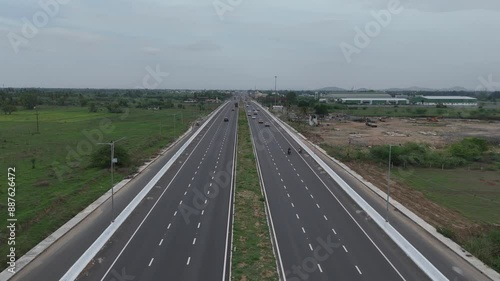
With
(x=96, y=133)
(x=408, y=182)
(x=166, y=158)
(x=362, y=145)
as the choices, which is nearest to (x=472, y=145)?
(x=362, y=145)

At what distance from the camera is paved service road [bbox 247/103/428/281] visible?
73.0 feet

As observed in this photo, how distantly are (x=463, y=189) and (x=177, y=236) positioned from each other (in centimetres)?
3268

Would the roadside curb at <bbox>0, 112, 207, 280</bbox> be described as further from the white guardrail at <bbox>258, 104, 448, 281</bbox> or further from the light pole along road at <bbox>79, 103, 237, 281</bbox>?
the white guardrail at <bbox>258, 104, 448, 281</bbox>

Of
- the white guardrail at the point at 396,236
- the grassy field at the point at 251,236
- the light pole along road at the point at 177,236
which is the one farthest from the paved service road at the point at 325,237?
the light pole along road at the point at 177,236

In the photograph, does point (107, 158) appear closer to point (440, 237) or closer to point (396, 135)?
point (440, 237)

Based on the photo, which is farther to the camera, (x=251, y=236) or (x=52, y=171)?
(x=52, y=171)

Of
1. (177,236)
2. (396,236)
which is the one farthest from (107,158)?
(396,236)

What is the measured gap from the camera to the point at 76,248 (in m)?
24.7

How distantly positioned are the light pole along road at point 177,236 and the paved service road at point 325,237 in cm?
364

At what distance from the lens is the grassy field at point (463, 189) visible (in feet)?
121

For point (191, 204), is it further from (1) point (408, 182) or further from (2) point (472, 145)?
(2) point (472, 145)

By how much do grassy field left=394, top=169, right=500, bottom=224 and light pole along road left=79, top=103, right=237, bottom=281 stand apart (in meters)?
20.3

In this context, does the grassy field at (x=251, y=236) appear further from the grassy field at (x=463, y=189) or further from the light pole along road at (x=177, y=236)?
the grassy field at (x=463, y=189)

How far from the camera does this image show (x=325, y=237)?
89.3 feet
